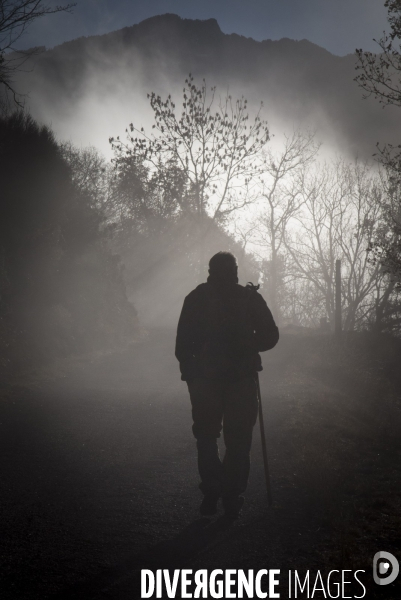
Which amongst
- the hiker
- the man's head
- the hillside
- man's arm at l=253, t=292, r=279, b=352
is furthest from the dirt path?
the hillside

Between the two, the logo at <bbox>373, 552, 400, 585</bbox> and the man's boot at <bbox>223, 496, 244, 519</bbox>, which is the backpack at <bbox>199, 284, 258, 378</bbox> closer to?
the man's boot at <bbox>223, 496, 244, 519</bbox>

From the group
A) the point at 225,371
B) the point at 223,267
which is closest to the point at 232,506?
the point at 225,371

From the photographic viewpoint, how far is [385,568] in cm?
355

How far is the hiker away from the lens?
4480 mm

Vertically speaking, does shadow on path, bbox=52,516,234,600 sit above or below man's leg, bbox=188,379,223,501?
below

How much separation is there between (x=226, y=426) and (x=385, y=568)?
5.34 ft

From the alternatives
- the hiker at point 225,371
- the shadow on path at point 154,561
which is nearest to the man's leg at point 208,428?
the hiker at point 225,371

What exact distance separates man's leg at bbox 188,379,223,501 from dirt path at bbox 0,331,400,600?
31 centimetres

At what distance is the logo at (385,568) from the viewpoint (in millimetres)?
3404

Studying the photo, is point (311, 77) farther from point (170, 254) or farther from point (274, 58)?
point (170, 254)

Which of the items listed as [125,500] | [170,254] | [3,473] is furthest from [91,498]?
[170,254]

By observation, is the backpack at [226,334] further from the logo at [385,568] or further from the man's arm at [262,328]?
the logo at [385,568]

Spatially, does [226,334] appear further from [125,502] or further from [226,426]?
[125,502]

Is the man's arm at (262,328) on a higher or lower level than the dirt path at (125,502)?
higher
